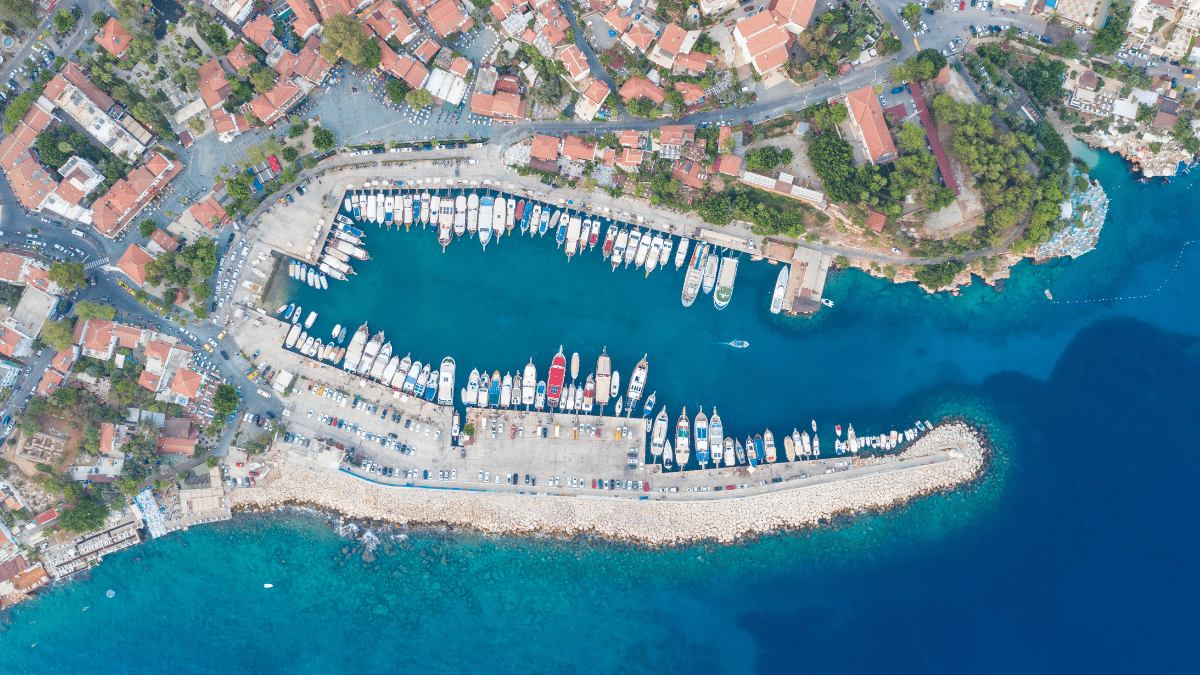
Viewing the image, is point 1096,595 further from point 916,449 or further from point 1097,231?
point 1097,231

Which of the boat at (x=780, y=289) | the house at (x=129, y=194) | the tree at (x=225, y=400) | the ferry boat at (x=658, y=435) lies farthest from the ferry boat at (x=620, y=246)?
the house at (x=129, y=194)

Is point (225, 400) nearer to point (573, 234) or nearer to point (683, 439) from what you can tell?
point (573, 234)

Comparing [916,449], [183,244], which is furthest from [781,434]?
[183,244]

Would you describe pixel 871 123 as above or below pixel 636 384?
above

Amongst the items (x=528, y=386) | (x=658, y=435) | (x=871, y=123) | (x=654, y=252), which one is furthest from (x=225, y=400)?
(x=871, y=123)

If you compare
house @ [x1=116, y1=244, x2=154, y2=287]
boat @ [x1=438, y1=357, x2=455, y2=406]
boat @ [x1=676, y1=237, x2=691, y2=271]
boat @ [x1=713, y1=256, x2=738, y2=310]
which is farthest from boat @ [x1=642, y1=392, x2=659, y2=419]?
house @ [x1=116, y1=244, x2=154, y2=287]

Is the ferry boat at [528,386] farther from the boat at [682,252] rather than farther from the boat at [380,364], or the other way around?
the boat at [682,252]

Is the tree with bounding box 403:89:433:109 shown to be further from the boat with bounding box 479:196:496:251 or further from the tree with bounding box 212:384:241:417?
the tree with bounding box 212:384:241:417
